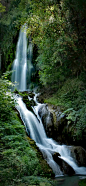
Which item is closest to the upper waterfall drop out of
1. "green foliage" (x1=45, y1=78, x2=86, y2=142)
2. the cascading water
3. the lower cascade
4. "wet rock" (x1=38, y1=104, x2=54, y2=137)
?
the cascading water

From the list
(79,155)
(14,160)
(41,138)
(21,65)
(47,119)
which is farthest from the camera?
(21,65)

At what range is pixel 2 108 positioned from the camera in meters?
5.85

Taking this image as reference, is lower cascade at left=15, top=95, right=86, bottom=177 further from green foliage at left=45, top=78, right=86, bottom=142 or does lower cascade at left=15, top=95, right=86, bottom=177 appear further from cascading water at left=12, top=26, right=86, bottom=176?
green foliage at left=45, top=78, right=86, bottom=142

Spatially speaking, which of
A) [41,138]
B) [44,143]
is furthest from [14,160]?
[41,138]

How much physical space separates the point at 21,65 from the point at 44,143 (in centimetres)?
1070

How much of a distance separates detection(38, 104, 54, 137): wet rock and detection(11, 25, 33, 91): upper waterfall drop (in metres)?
6.81

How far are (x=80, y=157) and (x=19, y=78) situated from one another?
11.3 meters

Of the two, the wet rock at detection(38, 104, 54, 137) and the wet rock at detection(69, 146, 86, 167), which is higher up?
the wet rock at detection(38, 104, 54, 137)

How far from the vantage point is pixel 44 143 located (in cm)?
813

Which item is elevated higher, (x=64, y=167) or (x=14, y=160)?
(x=14, y=160)

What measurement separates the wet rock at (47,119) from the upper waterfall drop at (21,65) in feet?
22.3

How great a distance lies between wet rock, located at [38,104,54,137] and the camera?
8883 mm

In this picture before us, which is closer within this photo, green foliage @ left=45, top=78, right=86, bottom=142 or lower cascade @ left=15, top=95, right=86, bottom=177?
lower cascade @ left=15, top=95, right=86, bottom=177

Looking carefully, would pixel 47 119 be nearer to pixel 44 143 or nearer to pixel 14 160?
pixel 44 143
